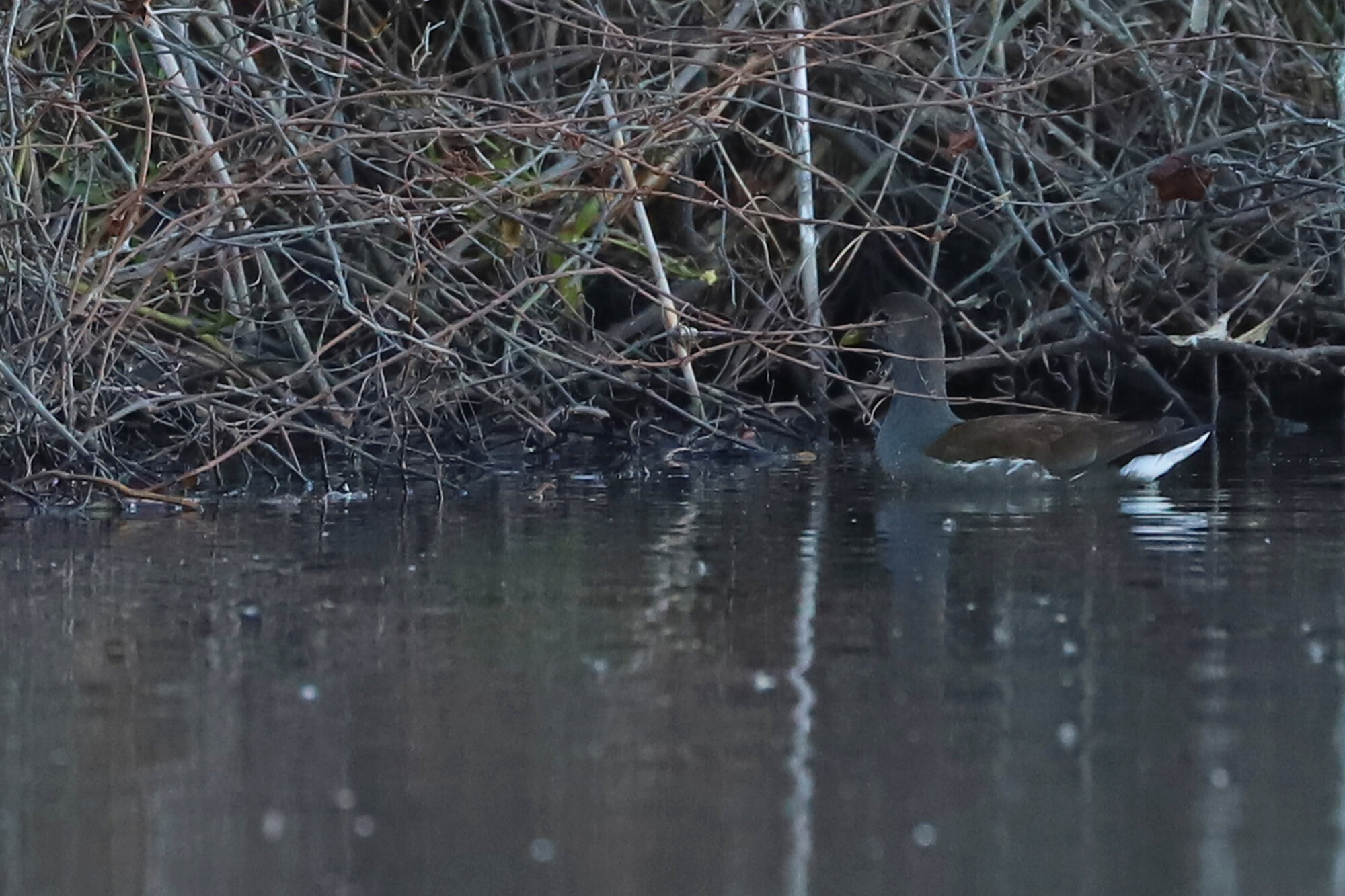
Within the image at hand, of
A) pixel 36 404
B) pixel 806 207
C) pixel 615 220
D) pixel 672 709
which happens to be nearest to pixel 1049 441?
pixel 806 207

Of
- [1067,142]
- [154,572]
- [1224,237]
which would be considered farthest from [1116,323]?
[154,572]

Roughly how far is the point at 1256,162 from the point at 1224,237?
5.84 feet

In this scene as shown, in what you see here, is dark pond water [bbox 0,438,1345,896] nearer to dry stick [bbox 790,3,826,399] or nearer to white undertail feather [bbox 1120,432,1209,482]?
white undertail feather [bbox 1120,432,1209,482]

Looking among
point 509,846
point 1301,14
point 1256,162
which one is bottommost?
point 509,846

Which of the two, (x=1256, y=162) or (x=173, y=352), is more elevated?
(x=1256, y=162)

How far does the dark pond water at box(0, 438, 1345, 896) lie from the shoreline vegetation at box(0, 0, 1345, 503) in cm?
104

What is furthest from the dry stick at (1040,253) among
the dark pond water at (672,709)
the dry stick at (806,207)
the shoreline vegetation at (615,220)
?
the dark pond water at (672,709)

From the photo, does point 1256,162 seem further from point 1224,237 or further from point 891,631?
point 891,631

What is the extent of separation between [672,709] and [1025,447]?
4172 millimetres

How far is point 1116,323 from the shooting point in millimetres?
9195

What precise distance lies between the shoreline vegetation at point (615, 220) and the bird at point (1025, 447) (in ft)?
Answer: 0.77

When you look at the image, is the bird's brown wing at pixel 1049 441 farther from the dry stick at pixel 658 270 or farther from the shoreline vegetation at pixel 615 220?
the dry stick at pixel 658 270

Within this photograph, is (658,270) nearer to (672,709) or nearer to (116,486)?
(116,486)

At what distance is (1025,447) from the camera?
7758 mm
